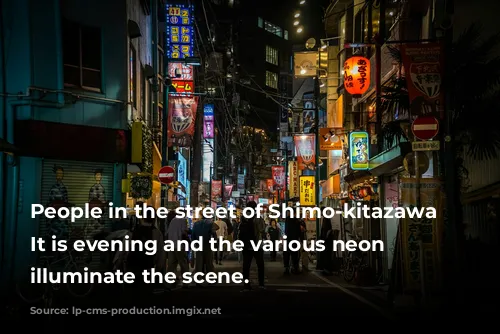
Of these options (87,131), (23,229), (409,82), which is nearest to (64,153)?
(87,131)

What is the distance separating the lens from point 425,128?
12.7 m

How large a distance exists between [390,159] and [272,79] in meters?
82.2

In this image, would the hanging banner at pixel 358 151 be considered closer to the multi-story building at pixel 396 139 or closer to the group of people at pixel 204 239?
the multi-story building at pixel 396 139

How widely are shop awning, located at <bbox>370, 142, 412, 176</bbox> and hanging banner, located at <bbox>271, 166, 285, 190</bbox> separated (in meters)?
32.0

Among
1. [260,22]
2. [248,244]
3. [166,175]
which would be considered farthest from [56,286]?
[260,22]

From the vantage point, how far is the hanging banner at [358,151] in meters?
22.4

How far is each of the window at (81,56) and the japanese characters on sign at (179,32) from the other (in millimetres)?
6873

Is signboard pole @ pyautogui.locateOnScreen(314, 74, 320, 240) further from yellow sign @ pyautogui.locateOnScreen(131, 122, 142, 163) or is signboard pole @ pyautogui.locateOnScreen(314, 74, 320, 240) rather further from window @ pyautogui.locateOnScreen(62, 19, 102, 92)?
window @ pyautogui.locateOnScreen(62, 19, 102, 92)

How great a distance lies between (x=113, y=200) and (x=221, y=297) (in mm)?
6664

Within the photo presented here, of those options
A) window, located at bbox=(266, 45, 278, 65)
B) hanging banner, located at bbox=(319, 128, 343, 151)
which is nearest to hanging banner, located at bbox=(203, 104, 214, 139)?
hanging banner, located at bbox=(319, 128, 343, 151)

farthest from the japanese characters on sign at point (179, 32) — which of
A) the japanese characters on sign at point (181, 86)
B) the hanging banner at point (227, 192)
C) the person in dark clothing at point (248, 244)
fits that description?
the hanging banner at point (227, 192)

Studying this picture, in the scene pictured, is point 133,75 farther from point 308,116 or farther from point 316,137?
point 308,116

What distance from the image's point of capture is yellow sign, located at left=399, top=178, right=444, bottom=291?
42.9ft

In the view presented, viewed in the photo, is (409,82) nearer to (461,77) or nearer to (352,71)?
(461,77)
